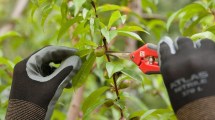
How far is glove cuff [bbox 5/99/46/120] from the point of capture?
102 centimetres

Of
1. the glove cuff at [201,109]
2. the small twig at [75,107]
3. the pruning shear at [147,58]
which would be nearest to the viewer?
the glove cuff at [201,109]

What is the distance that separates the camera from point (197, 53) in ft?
2.84

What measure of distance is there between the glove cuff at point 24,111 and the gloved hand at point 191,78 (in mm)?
327

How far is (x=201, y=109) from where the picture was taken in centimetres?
85

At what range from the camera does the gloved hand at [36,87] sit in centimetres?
102

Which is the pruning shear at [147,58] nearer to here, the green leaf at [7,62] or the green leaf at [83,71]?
the green leaf at [83,71]

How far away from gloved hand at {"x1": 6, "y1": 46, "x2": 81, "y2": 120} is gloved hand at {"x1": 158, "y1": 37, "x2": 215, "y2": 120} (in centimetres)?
27

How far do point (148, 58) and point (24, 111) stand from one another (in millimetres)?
326

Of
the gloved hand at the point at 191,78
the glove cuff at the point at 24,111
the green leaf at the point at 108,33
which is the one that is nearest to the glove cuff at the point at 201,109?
the gloved hand at the point at 191,78

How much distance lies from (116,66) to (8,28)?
5.47ft

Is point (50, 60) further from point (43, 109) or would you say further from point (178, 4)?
point (178, 4)

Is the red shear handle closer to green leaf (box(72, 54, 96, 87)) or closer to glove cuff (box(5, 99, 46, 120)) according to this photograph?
green leaf (box(72, 54, 96, 87))

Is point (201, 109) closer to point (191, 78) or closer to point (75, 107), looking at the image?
point (191, 78)

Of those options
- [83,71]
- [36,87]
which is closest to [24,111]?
[36,87]
